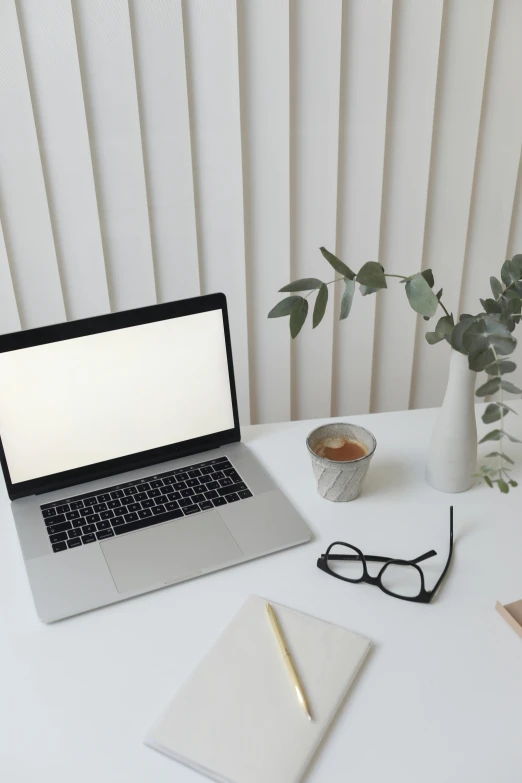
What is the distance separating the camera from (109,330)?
1.00 meters

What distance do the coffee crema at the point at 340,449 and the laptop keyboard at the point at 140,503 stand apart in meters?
0.12

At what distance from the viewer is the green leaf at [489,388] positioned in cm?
79

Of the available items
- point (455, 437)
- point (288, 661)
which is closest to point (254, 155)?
point (455, 437)

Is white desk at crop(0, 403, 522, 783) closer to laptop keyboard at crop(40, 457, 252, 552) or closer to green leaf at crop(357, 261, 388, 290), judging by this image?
laptop keyboard at crop(40, 457, 252, 552)

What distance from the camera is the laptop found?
899 millimetres

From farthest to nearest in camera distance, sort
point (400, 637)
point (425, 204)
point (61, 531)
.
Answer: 1. point (425, 204)
2. point (61, 531)
3. point (400, 637)

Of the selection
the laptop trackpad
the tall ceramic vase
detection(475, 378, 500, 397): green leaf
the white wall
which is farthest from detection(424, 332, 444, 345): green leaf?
the white wall

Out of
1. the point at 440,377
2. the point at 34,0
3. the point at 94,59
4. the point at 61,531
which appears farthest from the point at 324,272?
the point at 61,531

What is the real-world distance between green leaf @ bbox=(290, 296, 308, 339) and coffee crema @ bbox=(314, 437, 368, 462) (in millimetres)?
194

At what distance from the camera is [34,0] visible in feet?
4.25

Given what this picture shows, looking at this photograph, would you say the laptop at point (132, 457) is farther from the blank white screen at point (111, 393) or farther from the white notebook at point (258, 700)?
the white notebook at point (258, 700)

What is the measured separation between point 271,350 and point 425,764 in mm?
1156

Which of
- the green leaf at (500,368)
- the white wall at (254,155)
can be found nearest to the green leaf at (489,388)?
the green leaf at (500,368)

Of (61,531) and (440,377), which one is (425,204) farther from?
(61,531)
